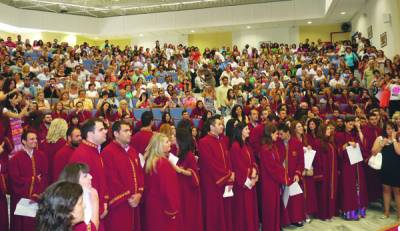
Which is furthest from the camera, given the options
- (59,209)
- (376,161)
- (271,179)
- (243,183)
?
(376,161)

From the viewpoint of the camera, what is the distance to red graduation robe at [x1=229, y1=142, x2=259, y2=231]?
5.15 meters

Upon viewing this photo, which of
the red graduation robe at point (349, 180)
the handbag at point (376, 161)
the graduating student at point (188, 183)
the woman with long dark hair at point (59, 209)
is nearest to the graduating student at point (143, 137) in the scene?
the graduating student at point (188, 183)

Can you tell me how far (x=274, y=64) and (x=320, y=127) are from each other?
10556mm

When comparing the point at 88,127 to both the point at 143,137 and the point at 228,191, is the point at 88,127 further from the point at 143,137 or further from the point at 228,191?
the point at 228,191

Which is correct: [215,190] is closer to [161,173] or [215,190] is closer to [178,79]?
[161,173]

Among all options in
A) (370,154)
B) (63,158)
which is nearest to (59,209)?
(63,158)

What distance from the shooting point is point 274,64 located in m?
16.6

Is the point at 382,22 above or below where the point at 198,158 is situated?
above

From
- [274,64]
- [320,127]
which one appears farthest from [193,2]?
[320,127]

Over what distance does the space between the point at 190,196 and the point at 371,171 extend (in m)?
3.84

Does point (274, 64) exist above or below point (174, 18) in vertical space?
below

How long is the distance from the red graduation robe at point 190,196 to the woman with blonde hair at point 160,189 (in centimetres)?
63

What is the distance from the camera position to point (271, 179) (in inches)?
218

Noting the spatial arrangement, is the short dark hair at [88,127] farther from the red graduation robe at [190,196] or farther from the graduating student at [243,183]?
the graduating student at [243,183]
